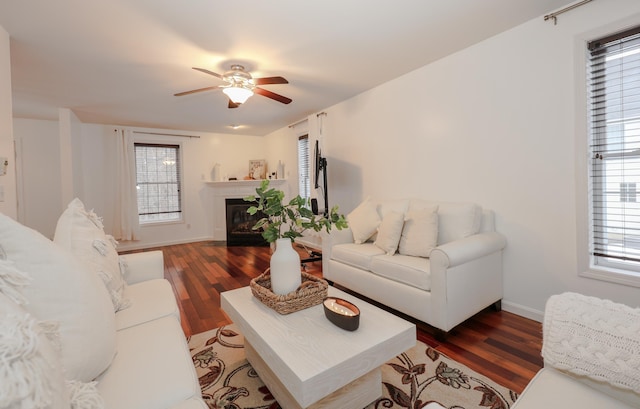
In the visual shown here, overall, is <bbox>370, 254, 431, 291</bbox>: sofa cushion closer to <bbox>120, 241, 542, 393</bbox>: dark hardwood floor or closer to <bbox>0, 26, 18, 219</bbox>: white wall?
<bbox>120, 241, 542, 393</bbox>: dark hardwood floor

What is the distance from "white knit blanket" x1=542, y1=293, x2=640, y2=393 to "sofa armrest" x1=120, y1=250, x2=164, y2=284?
2.32 metres

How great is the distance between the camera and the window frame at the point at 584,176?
1.99 meters

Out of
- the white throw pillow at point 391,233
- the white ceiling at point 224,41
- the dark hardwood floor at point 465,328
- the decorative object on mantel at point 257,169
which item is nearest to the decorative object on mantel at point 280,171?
the decorative object on mantel at point 257,169

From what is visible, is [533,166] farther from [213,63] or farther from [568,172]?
[213,63]

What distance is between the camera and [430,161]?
306 cm

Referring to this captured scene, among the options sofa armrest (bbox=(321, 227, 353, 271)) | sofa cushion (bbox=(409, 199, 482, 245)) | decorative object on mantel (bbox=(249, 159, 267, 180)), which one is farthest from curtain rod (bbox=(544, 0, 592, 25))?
decorative object on mantel (bbox=(249, 159, 267, 180))

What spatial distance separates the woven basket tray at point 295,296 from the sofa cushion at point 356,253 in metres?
0.99

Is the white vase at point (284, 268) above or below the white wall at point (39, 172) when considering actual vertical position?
below

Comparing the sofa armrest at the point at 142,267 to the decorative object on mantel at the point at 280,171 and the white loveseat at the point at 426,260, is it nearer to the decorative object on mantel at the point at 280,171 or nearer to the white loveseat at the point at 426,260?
the white loveseat at the point at 426,260

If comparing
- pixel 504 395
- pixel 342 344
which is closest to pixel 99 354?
pixel 342 344

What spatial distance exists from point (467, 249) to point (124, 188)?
568cm

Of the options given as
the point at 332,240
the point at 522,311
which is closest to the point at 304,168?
the point at 332,240

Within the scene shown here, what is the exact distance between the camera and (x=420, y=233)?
249 cm

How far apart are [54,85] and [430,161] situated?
4.45 metres
